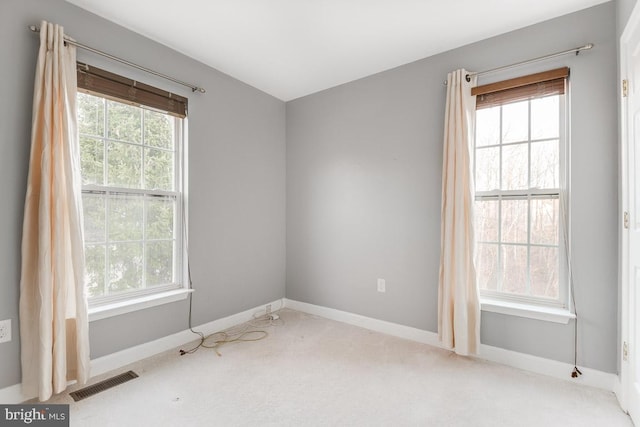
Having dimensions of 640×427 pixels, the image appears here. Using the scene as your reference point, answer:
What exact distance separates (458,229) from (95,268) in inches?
107

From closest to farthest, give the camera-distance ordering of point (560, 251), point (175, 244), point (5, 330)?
point (5, 330), point (560, 251), point (175, 244)

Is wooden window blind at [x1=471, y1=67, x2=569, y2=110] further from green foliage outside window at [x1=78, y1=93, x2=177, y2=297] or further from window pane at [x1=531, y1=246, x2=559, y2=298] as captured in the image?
green foliage outside window at [x1=78, y1=93, x2=177, y2=297]

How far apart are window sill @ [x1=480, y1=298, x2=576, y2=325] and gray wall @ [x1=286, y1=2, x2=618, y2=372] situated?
55 mm

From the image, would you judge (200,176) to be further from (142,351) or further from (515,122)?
(515,122)

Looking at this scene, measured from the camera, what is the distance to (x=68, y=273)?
1953mm

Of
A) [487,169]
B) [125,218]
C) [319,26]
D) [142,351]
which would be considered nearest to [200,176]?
[125,218]

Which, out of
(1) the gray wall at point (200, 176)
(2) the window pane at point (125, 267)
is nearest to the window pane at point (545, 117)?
(1) the gray wall at point (200, 176)

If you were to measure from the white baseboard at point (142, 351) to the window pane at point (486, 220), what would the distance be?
2.40 metres

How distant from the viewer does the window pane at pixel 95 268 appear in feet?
7.21

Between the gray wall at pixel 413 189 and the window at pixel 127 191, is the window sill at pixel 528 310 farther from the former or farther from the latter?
the window at pixel 127 191

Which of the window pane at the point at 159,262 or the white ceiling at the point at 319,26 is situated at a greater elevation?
the white ceiling at the point at 319,26

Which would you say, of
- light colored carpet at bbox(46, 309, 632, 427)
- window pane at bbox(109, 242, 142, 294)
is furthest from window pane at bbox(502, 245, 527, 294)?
window pane at bbox(109, 242, 142, 294)

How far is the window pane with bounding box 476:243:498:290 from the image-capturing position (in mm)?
2499

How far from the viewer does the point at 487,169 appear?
2535mm
